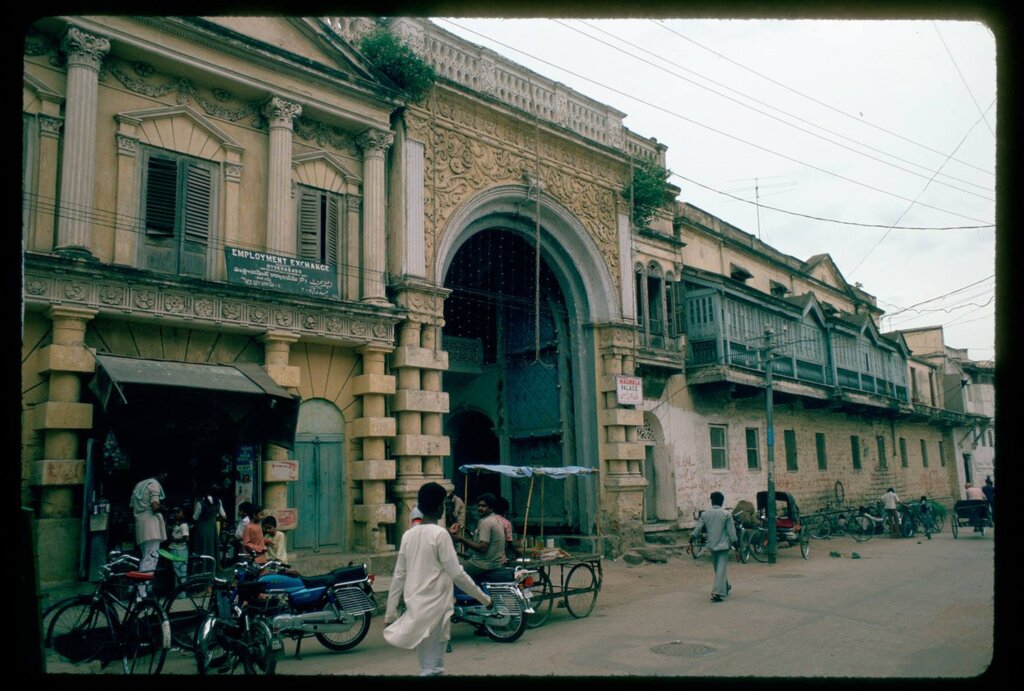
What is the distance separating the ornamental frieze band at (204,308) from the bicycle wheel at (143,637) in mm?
4740

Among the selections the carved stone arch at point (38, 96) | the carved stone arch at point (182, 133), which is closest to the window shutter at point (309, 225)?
the carved stone arch at point (182, 133)

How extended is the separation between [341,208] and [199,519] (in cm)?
631

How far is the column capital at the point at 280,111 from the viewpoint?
13336mm

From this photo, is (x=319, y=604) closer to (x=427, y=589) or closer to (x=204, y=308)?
(x=427, y=589)

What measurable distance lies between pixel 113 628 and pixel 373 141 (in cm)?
981

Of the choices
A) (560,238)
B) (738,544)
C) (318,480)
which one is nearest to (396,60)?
(560,238)

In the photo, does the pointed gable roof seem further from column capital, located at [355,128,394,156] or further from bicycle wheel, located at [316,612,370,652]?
bicycle wheel, located at [316,612,370,652]

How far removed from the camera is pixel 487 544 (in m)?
10.4

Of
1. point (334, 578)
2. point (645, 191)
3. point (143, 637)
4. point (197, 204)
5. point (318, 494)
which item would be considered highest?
point (645, 191)

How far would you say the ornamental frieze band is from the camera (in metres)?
10.4

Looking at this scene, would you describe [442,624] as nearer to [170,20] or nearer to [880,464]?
[170,20]

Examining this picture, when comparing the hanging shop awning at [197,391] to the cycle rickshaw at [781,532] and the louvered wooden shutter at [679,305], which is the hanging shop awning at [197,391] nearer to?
the cycle rickshaw at [781,532]

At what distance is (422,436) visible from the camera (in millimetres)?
14633

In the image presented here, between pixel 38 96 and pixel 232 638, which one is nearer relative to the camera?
pixel 232 638
